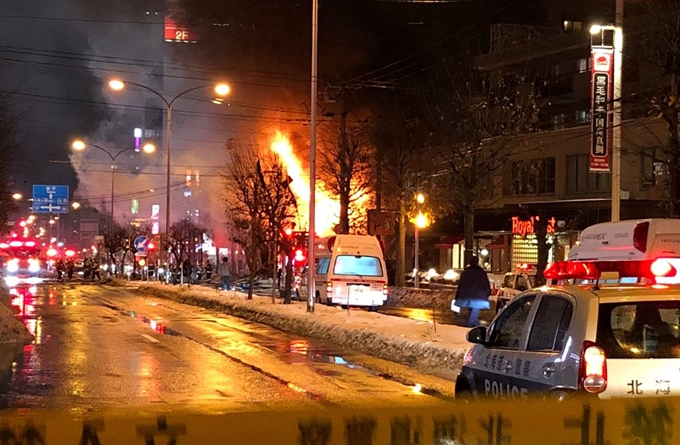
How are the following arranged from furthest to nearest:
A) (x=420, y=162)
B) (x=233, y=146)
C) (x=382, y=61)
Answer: (x=382, y=61) → (x=233, y=146) → (x=420, y=162)

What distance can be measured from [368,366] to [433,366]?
103 cm

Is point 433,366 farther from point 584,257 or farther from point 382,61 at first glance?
point 382,61

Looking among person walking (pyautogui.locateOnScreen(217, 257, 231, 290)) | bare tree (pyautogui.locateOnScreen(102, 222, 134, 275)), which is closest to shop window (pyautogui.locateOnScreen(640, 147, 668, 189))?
person walking (pyautogui.locateOnScreen(217, 257, 231, 290))

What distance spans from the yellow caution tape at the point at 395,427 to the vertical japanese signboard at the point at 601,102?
51.3ft

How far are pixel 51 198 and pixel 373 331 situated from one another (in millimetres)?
51335

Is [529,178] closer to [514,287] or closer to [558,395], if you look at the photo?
[514,287]

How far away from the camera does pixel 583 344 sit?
565 centimetres

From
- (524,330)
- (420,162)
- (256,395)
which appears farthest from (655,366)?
(420,162)

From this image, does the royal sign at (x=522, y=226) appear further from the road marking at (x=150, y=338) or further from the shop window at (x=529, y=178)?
the road marking at (x=150, y=338)

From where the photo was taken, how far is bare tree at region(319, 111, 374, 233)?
136 feet

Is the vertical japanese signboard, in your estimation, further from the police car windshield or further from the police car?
the police car windshield

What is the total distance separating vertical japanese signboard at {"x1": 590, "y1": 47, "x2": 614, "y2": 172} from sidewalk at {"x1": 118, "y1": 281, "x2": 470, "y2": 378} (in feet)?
18.5

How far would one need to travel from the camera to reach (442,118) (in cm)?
3472

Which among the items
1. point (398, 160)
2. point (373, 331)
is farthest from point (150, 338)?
point (398, 160)
